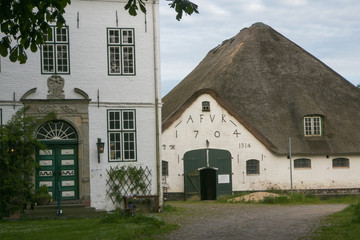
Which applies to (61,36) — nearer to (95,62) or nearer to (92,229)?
(95,62)

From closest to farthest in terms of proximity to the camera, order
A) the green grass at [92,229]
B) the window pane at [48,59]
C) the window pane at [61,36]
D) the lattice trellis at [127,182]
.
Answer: the green grass at [92,229]
the window pane at [48,59]
the window pane at [61,36]
the lattice trellis at [127,182]

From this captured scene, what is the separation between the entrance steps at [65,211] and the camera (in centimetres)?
1889

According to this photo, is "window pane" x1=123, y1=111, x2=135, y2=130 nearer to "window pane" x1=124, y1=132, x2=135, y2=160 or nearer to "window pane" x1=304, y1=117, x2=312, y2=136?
"window pane" x1=124, y1=132, x2=135, y2=160

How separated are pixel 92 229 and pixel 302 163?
20812mm

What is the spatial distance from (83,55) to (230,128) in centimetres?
1324

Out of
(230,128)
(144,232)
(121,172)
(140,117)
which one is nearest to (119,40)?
(140,117)

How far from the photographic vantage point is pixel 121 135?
21.0 meters

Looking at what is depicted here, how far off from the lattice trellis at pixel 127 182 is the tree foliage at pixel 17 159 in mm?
2751

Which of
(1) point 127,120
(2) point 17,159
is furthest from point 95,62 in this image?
(2) point 17,159

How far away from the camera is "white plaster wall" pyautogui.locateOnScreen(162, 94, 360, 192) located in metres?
31.5

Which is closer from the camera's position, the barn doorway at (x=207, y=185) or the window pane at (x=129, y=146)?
the window pane at (x=129, y=146)

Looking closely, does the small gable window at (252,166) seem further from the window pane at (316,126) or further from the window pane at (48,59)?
the window pane at (48,59)

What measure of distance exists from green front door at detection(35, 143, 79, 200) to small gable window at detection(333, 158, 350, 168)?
1814 cm

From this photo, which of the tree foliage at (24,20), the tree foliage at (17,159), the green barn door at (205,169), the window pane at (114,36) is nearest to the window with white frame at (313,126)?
the green barn door at (205,169)
